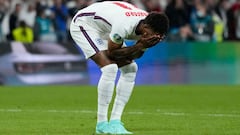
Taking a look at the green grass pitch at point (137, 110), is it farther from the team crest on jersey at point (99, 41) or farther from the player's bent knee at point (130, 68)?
the team crest on jersey at point (99, 41)

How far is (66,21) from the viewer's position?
3017 cm

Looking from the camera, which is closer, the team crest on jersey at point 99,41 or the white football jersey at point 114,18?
the white football jersey at point 114,18

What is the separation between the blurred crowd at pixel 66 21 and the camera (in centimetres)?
2911

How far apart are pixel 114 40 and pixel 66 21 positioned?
17.6 metres

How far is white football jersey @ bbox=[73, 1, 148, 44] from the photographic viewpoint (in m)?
12.8

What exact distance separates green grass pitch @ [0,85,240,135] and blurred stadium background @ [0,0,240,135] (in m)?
0.02

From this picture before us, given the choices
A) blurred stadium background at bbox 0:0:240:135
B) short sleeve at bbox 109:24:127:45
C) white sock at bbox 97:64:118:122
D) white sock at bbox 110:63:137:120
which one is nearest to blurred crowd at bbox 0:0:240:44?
blurred stadium background at bbox 0:0:240:135

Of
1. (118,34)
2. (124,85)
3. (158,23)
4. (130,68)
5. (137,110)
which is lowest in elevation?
(137,110)

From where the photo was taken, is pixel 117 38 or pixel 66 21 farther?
pixel 66 21

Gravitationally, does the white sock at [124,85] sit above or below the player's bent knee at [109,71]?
below

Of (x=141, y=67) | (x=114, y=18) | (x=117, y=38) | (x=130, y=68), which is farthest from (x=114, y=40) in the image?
(x=141, y=67)

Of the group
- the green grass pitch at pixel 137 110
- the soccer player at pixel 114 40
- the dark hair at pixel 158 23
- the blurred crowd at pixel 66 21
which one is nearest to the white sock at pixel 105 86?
the soccer player at pixel 114 40

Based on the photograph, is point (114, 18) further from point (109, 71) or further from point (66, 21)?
point (66, 21)

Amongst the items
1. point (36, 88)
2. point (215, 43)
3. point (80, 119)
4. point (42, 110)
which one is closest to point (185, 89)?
point (215, 43)
